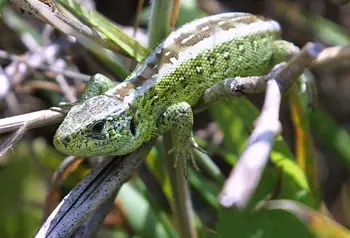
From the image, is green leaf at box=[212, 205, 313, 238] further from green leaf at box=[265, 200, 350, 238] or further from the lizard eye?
the lizard eye

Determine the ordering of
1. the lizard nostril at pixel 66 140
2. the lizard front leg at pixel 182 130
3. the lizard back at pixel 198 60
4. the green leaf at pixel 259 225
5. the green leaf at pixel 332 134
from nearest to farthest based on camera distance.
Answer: the green leaf at pixel 259 225 → the lizard nostril at pixel 66 140 → the lizard front leg at pixel 182 130 → the lizard back at pixel 198 60 → the green leaf at pixel 332 134

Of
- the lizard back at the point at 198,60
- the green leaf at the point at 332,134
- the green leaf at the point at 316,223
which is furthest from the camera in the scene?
the green leaf at the point at 332,134

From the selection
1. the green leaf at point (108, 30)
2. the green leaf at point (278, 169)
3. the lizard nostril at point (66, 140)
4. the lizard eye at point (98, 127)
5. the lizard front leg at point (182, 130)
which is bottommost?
the green leaf at point (278, 169)

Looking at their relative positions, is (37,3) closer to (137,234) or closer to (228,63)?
(228,63)

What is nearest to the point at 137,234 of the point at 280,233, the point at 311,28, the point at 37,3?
the point at 280,233

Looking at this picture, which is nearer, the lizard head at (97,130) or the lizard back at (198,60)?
the lizard head at (97,130)

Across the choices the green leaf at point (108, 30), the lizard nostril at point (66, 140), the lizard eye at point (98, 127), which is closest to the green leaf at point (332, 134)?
the green leaf at point (108, 30)

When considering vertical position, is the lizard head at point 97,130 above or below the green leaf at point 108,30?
below

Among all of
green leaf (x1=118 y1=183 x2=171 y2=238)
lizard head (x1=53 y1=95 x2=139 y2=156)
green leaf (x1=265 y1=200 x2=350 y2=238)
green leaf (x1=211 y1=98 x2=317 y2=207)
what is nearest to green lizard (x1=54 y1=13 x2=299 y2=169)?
lizard head (x1=53 y1=95 x2=139 y2=156)

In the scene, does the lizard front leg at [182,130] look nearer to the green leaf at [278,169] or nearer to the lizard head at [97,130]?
the lizard head at [97,130]
